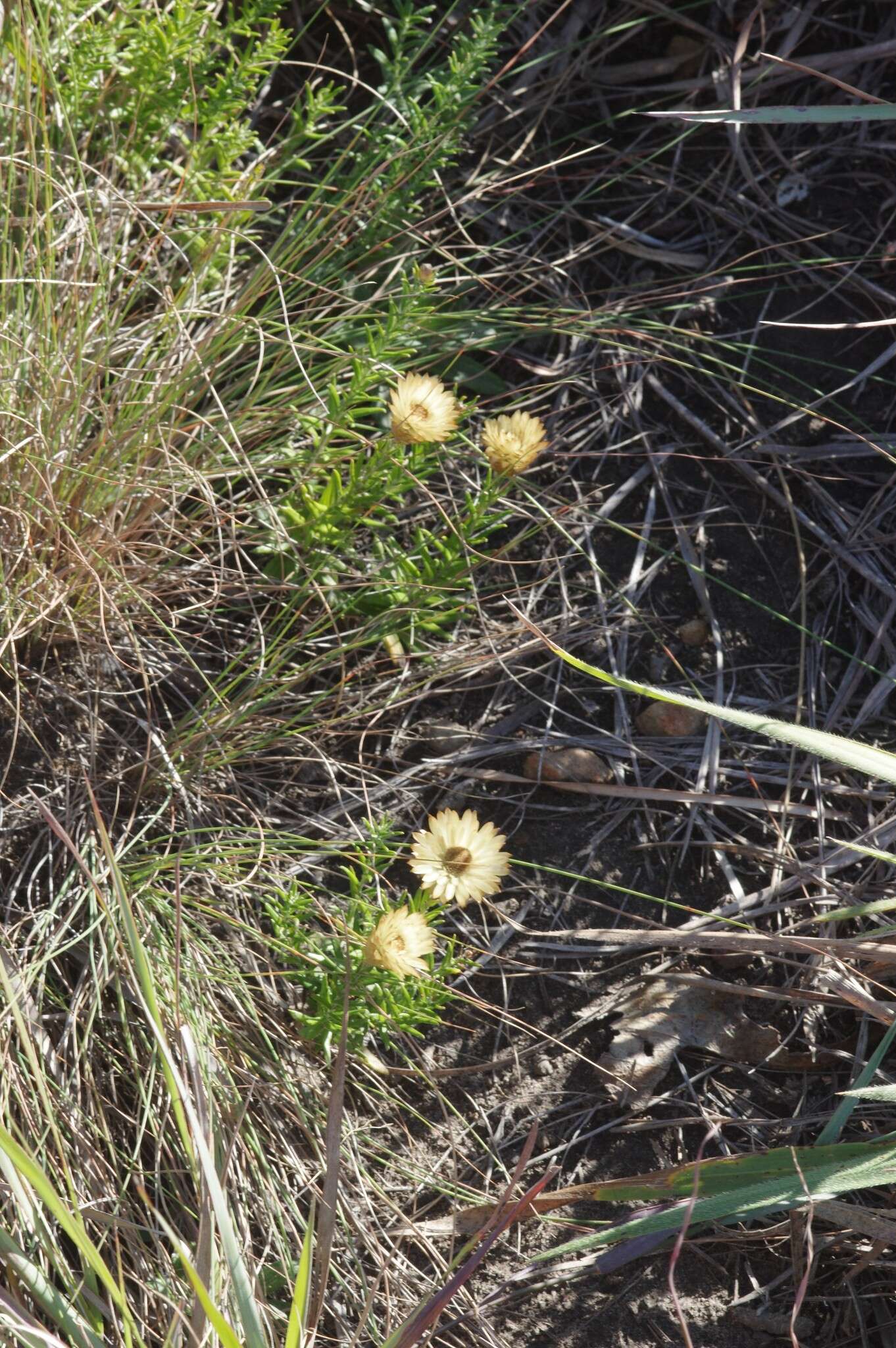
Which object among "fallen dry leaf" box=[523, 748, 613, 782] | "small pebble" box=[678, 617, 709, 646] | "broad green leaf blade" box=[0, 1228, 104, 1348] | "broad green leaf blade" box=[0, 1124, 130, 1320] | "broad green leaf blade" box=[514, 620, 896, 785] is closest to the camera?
"broad green leaf blade" box=[0, 1124, 130, 1320]

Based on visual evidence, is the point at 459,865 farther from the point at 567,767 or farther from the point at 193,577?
the point at 193,577

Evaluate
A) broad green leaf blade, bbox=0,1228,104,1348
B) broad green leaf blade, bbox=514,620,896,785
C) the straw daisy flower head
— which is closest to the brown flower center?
the straw daisy flower head

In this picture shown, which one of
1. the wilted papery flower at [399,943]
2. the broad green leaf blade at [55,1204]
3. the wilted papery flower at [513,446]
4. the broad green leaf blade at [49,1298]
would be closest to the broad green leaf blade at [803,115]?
the wilted papery flower at [513,446]

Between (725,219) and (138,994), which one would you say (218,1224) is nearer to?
(138,994)

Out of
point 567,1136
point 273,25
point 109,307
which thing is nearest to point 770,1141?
point 567,1136

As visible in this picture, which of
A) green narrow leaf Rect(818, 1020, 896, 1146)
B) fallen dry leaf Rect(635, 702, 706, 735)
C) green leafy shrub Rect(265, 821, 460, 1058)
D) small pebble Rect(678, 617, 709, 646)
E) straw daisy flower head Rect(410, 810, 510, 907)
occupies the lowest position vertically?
green narrow leaf Rect(818, 1020, 896, 1146)

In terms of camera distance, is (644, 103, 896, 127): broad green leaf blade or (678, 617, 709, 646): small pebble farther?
(678, 617, 709, 646): small pebble

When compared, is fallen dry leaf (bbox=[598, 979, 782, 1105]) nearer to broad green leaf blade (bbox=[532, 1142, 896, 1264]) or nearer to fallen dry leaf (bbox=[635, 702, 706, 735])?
broad green leaf blade (bbox=[532, 1142, 896, 1264])
